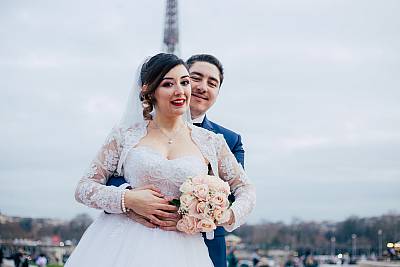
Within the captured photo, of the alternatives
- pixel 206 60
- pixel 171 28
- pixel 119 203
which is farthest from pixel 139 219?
pixel 171 28

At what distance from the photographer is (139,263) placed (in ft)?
10.3

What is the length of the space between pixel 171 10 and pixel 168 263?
191 ft

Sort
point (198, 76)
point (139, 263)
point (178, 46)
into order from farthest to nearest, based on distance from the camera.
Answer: point (178, 46) → point (198, 76) → point (139, 263)

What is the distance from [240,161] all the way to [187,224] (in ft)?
3.05

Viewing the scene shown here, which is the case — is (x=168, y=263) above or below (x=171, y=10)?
below

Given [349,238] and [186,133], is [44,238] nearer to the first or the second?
[349,238]

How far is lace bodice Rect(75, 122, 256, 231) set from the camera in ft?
10.8

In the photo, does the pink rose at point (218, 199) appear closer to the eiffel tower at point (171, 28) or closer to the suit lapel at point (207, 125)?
the suit lapel at point (207, 125)

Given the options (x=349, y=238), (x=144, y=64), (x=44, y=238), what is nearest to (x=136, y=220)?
(x=144, y=64)

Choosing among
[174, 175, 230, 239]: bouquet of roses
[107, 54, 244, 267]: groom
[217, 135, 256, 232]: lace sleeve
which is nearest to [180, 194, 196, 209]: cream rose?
[174, 175, 230, 239]: bouquet of roses

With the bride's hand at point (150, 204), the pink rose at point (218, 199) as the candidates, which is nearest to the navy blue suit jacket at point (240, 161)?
the bride's hand at point (150, 204)

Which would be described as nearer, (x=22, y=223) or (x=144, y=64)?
(x=144, y=64)

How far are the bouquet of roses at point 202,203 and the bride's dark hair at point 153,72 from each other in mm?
518

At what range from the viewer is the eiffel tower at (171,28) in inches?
2224
